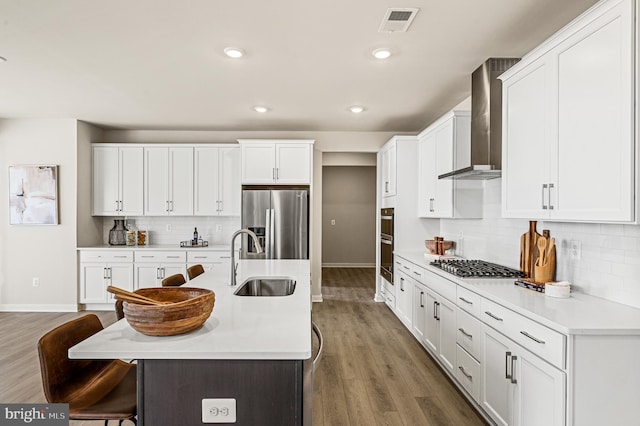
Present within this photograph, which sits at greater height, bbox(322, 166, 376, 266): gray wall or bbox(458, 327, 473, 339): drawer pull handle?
bbox(322, 166, 376, 266): gray wall

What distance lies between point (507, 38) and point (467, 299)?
190cm

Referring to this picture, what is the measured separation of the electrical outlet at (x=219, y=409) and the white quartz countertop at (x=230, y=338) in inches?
6.1

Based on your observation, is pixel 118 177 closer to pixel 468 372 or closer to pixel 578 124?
→ pixel 468 372

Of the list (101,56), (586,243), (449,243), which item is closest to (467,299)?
(586,243)

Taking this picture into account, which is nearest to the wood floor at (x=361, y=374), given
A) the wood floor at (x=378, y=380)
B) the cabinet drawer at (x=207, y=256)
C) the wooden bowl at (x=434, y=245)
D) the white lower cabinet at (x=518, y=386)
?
the wood floor at (x=378, y=380)

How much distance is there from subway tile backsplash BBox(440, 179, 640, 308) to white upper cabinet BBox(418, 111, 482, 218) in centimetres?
31

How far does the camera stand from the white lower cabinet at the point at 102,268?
5328 mm

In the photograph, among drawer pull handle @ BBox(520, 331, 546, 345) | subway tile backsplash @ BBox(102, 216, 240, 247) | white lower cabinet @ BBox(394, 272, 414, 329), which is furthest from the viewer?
subway tile backsplash @ BBox(102, 216, 240, 247)

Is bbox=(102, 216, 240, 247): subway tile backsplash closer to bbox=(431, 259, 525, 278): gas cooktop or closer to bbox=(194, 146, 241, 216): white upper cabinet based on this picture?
bbox=(194, 146, 241, 216): white upper cabinet

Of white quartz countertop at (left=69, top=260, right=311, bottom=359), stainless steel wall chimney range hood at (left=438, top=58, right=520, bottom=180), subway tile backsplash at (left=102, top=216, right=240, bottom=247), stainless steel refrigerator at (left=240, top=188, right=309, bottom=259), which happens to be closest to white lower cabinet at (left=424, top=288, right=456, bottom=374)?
stainless steel wall chimney range hood at (left=438, top=58, right=520, bottom=180)

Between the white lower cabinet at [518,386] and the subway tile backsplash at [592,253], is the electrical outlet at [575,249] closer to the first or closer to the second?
the subway tile backsplash at [592,253]

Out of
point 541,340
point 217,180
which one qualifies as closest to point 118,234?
point 217,180

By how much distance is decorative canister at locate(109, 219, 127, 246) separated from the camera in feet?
18.7

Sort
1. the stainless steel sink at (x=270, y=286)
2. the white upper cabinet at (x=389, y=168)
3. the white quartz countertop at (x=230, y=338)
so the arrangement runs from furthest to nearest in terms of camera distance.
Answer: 1. the white upper cabinet at (x=389, y=168)
2. the stainless steel sink at (x=270, y=286)
3. the white quartz countertop at (x=230, y=338)
